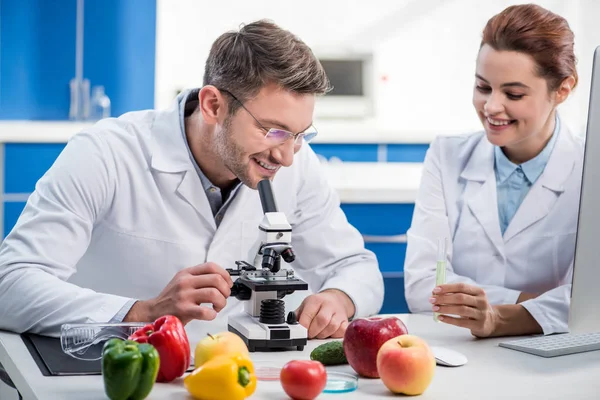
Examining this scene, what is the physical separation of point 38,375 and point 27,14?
160 inches

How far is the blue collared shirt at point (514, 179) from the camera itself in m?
2.40

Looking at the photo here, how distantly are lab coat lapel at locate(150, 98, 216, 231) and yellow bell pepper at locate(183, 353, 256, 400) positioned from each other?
87cm

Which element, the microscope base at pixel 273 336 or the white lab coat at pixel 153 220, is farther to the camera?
the white lab coat at pixel 153 220

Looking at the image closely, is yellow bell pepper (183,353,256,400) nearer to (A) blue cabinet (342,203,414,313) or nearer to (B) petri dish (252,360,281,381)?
(B) petri dish (252,360,281,381)

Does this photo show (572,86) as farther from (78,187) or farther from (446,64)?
(446,64)

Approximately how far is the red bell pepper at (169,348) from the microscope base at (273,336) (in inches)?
9.1

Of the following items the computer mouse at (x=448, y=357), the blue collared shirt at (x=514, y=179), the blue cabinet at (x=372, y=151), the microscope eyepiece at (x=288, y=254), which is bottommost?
the computer mouse at (x=448, y=357)

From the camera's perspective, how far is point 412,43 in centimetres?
584

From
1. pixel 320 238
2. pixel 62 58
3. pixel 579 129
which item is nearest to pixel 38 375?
pixel 320 238

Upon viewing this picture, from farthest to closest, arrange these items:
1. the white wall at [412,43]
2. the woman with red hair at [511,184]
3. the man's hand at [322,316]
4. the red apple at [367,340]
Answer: the white wall at [412,43] < the woman with red hair at [511,184] < the man's hand at [322,316] < the red apple at [367,340]

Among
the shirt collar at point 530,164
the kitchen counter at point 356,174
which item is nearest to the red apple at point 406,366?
the shirt collar at point 530,164

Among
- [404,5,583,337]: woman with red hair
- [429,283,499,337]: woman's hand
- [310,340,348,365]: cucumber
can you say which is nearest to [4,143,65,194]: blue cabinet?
[404,5,583,337]: woman with red hair

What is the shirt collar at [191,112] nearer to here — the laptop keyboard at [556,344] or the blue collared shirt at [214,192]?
the blue collared shirt at [214,192]

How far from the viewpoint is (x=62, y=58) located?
5164mm
